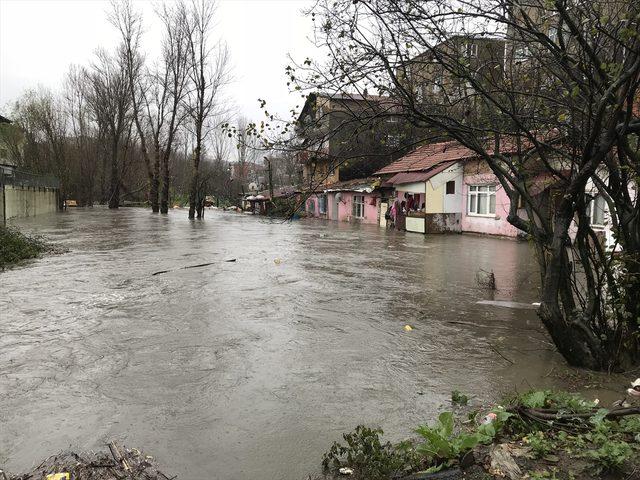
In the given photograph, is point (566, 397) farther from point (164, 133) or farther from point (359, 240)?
point (164, 133)

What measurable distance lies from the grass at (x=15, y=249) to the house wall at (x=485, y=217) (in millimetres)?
16363

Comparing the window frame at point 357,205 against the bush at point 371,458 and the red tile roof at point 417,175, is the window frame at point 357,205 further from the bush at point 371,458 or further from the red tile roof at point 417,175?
the bush at point 371,458

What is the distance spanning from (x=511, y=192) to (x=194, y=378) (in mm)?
4322

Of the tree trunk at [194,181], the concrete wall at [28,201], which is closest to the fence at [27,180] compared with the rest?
the concrete wall at [28,201]

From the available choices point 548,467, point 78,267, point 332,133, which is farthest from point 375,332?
point 78,267

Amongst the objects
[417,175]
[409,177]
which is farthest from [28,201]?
[417,175]

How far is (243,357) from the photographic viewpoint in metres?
6.41

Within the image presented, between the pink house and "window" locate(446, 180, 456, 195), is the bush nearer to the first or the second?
"window" locate(446, 180, 456, 195)

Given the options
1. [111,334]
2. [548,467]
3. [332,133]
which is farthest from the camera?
[111,334]

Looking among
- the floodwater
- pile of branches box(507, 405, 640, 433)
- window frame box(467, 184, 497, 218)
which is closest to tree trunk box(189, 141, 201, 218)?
window frame box(467, 184, 497, 218)

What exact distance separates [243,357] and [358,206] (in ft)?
103

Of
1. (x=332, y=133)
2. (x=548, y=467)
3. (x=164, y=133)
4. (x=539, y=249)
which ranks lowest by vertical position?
(x=548, y=467)

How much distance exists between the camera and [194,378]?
5664 mm

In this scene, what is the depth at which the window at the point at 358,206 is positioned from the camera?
3638cm
